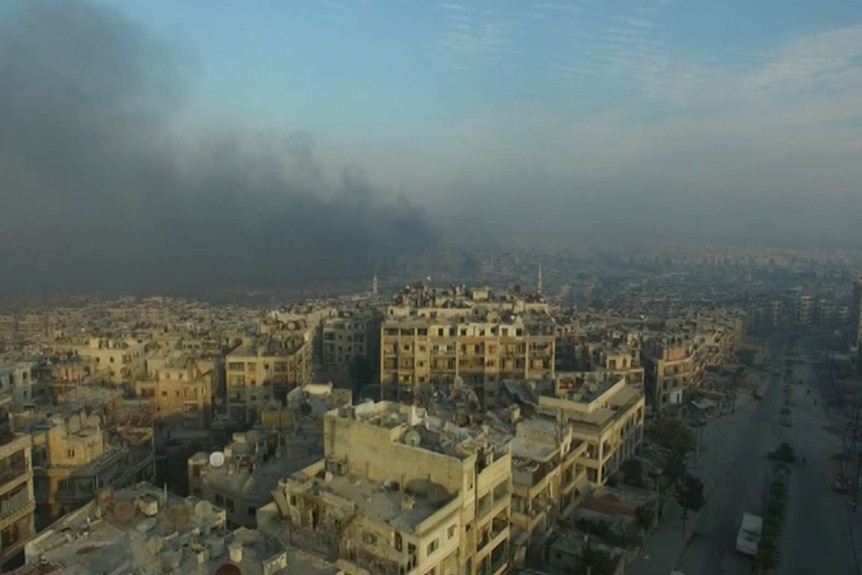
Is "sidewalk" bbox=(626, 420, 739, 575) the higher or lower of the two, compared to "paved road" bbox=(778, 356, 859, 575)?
higher

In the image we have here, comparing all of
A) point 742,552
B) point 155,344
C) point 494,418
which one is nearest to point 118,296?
point 155,344

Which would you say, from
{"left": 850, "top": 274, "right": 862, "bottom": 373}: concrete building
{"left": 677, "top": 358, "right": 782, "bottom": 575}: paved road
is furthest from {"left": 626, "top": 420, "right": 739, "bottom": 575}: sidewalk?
{"left": 850, "top": 274, "right": 862, "bottom": 373}: concrete building

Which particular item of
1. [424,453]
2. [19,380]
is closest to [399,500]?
[424,453]

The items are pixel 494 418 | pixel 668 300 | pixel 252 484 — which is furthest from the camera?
pixel 668 300

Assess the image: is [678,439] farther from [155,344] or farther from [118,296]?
[118,296]

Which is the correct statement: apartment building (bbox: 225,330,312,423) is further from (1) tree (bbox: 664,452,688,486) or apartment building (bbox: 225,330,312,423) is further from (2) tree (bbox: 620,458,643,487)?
(1) tree (bbox: 664,452,688,486)
